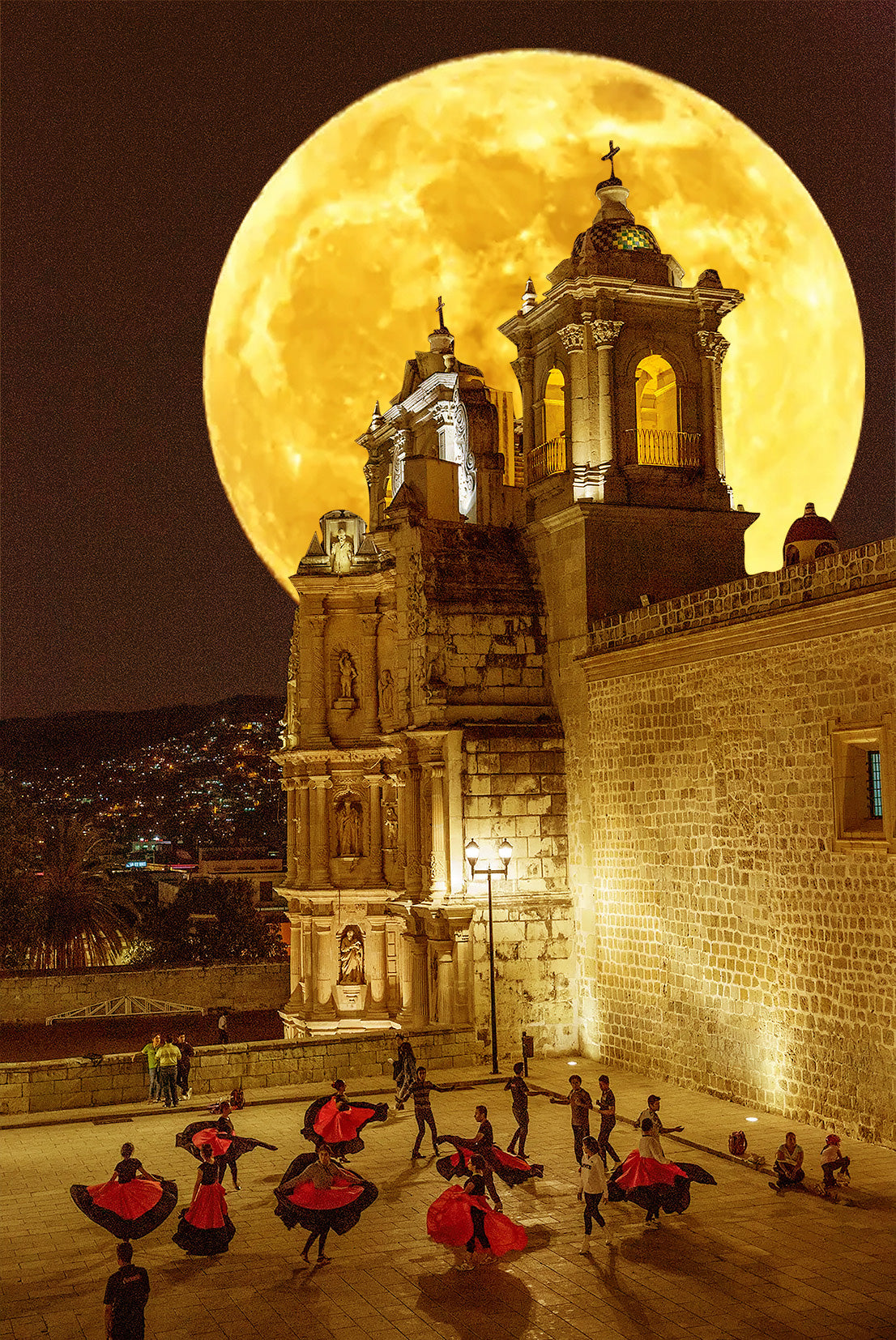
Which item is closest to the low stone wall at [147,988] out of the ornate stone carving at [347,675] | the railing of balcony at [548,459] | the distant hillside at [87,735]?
the ornate stone carving at [347,675]

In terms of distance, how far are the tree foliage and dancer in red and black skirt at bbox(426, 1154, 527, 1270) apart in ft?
120

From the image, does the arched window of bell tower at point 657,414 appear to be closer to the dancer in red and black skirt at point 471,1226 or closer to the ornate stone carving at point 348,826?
the ornate stone carving at point 348,826

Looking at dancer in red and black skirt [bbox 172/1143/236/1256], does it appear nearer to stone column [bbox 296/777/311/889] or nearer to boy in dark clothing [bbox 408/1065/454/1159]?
boy in dark clothing [bbox 408/1065/454/1159]

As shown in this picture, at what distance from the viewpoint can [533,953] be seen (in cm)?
2512

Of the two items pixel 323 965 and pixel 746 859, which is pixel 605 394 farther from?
pixel 323 965

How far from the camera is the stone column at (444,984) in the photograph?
80.9 feet

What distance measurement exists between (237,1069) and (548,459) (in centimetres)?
1360

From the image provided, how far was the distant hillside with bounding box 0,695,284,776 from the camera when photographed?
114 m

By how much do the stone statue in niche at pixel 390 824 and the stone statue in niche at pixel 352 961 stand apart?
2340mm

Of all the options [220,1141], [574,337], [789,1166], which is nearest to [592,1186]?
[789,1166]

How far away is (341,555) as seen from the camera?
33938 millimetres

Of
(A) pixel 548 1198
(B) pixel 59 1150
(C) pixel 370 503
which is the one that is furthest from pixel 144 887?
(A) pixel 548 1198

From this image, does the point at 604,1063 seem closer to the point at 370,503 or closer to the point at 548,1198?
the point at 548,1198

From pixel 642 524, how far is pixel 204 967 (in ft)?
79.0
